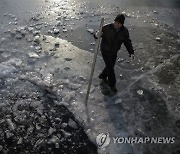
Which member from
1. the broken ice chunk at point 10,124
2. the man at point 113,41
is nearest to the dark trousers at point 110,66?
the man at point 113,41

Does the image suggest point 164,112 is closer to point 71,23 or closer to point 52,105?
point 52,105

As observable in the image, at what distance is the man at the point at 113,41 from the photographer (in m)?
5.25

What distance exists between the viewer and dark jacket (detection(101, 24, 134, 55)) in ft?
17.5

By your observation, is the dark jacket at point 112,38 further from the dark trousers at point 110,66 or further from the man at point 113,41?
the dark trousers at point 110,66

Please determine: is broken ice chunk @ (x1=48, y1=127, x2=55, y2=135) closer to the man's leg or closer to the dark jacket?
the man's leg

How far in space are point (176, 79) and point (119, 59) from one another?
1.48 meters

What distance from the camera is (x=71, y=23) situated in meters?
8.27

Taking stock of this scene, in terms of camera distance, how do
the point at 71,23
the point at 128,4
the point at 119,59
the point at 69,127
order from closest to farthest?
the point at 69,127, the point at 119,59, the point at 71,23, the point at 128,4

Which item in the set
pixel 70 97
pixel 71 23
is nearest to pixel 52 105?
pixel 70 97

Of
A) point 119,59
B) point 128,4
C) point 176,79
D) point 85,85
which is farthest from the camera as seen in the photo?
point 128,4

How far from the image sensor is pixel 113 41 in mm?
5453

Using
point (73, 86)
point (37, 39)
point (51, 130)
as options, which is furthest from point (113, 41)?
point (37, 39)

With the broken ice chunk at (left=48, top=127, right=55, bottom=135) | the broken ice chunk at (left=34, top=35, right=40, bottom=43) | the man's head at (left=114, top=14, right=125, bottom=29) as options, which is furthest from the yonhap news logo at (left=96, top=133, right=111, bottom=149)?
the broken ice chunk at (left=34, top=35, right=40, bottom=43)

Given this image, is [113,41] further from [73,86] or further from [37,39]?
[37,39]
